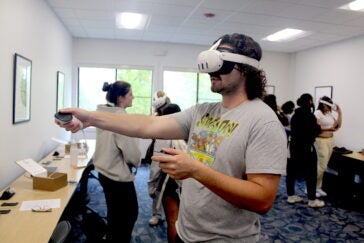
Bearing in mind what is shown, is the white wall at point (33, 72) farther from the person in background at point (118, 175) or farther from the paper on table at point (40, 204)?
the person in background at point (118, 175)

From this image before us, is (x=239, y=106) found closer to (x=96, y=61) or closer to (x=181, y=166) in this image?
(x=181, y=166)

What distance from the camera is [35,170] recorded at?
242cm

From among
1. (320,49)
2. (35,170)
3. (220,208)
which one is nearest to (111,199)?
(35,170)

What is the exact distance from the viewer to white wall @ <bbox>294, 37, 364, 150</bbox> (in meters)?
5.06

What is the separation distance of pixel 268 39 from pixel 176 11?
247 cm

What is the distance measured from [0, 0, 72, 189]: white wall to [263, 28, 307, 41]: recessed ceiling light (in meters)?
3.91

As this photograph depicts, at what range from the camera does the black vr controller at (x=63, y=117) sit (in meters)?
1.19

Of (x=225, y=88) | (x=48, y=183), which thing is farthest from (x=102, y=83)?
(x=225, y=88)

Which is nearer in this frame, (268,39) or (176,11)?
(176,11)

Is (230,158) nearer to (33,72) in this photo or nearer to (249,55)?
(249,55)

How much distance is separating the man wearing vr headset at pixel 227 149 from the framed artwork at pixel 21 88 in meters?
1.81

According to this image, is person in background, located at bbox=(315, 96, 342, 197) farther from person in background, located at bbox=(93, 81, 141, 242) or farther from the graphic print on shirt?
the graphic print on shirt

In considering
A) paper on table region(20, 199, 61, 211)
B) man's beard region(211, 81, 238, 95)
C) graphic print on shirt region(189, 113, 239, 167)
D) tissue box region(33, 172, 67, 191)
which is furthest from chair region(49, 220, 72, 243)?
man's beard region(211, 81, 238, 95)

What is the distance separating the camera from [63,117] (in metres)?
1.21
